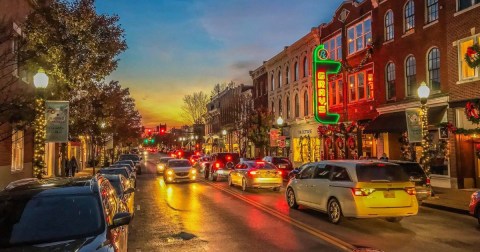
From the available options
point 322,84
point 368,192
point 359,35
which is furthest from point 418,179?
point 322,84

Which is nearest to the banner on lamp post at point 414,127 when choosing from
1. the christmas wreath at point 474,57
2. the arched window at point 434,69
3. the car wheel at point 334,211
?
the christmas wreath at point 474,57

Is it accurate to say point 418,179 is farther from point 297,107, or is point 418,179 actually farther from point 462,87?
point 297,107

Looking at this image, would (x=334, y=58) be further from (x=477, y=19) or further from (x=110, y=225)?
(x=110, y=225)

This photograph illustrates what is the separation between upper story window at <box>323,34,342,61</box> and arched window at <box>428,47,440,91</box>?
11204 millimetres

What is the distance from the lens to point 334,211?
41.7 ft

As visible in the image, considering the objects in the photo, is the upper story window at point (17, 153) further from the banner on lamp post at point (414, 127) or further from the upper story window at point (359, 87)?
the upper story window at point (359, 87)

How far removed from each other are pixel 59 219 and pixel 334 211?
8647 millimetres

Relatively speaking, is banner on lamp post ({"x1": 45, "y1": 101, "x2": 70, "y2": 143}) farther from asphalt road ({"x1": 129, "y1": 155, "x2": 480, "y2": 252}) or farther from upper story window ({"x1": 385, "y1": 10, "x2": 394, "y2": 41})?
upper story window ({"x1": 385, "y1": 10, "x2": 394, "y2": 41})

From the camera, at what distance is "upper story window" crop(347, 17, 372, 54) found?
3066 cm

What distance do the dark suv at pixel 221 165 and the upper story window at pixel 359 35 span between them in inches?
451

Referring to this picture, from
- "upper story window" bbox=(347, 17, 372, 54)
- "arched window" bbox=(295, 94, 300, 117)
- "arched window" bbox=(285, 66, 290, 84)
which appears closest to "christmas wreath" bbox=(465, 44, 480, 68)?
"upper story window" bbox=(347, 17, 372, 54)

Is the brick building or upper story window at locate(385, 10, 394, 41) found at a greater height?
A: upper story window at locate(385, 10, 394, 41)

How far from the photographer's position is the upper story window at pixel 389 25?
27.6 m

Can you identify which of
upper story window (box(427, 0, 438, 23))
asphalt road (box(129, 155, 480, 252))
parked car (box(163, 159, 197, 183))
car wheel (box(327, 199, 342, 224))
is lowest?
asphalt road (box(129, 155, 480, 252))
